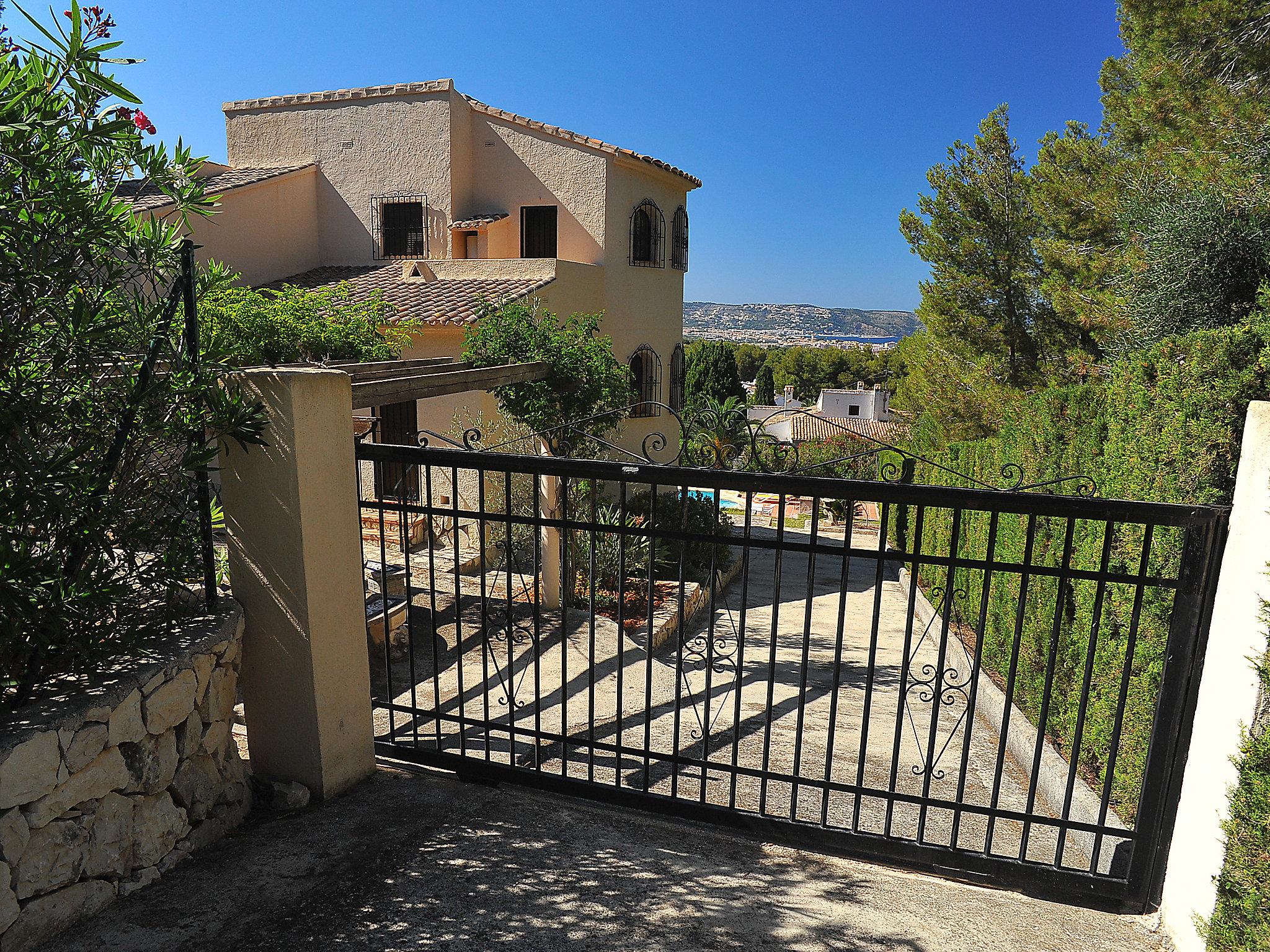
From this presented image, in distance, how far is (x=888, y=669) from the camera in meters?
8.25

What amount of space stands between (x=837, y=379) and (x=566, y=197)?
56367mm

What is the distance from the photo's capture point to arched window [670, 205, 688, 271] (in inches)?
755

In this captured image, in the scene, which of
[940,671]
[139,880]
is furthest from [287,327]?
[940,671]

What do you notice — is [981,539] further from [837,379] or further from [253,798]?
[837,379]

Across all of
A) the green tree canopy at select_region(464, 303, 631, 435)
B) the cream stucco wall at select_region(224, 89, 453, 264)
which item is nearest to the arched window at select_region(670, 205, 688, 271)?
the cream stucco wall at select_region(224, 89, 453, 264)

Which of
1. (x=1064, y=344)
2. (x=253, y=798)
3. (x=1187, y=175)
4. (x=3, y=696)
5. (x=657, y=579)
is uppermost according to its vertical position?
(x=1187, y=175)

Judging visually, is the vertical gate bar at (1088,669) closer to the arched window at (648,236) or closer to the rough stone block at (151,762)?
the rough stone block at (151,762)

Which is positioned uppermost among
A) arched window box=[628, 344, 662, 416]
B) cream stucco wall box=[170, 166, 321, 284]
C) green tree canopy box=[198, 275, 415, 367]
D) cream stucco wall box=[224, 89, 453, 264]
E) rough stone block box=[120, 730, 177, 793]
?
cream stucco wall box=[224, 89, 453, 264]

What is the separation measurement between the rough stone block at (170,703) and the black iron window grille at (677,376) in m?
16.4

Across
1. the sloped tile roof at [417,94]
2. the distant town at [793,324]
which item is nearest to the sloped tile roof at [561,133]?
the sloped tile roof at [417,94]

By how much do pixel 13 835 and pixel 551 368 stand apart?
695cm

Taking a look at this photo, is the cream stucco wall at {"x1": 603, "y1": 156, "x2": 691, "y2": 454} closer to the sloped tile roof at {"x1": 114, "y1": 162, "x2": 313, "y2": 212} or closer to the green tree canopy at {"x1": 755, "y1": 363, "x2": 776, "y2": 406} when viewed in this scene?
the sloped tile roof at {"x1": 114, "y1": 162, "x2": 313, "y2": 212}

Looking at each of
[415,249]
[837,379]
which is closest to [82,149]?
[415,249]

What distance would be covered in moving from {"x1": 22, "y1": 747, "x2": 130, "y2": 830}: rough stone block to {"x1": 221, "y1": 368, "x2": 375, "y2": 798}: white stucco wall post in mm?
882
